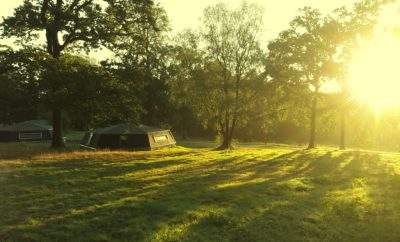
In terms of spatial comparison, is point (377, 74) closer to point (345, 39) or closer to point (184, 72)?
point (345, 39)

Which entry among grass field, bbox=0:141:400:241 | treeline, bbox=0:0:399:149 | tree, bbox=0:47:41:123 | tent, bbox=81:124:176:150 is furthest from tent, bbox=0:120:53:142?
grass field, bbox=0:141:400:241

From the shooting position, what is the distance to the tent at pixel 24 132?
54719mm

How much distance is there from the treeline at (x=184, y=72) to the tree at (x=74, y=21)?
0.08m

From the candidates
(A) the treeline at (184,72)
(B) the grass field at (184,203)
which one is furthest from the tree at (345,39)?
(B) the grass field at (184,203)

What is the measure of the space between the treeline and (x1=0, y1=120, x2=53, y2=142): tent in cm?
598

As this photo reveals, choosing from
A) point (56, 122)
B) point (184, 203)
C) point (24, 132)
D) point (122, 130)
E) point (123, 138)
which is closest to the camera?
point (184, 203)

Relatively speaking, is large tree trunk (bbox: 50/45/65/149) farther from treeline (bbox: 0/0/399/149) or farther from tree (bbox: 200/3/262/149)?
tree (bbox: 200/3/262/149)

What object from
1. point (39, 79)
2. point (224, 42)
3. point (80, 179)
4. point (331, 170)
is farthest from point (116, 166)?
point (224, 42)

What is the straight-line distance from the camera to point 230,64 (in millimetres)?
49000

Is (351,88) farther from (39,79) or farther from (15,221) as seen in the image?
(15,221)

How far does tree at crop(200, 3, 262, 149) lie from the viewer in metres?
47.9

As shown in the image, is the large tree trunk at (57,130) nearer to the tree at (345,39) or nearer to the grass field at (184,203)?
the grass field at (184,203)

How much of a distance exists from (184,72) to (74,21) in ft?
60.9

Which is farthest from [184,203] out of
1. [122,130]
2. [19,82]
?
[122,130]
